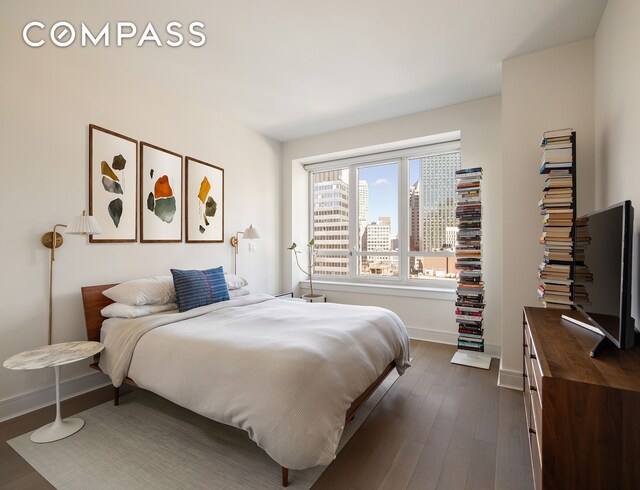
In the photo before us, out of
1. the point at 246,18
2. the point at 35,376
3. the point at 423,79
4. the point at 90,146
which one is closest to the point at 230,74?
the point at 246,18

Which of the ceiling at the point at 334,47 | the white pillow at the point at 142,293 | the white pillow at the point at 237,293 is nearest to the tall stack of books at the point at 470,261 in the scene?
the ceiling at the point at 334,47

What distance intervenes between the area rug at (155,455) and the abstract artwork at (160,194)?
1.63 m

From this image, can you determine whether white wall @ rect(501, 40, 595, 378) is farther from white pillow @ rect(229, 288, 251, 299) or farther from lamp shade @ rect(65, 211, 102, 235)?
lamp shade @ rect(65, 211, 102, 235)

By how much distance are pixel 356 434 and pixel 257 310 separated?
4.11 ft

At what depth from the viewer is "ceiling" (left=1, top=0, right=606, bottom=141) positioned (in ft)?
6.86

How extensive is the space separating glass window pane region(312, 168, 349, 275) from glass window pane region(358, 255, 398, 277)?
0.27 metres

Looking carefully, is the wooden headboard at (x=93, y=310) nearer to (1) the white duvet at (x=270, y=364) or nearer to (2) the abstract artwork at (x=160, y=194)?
(1) the white duvet at (x=270, y=364)

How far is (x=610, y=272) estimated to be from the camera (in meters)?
1.33

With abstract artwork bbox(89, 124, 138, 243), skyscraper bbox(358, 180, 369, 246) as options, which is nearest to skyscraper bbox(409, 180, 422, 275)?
skyscraper bbox(358, 180, 369, 246)

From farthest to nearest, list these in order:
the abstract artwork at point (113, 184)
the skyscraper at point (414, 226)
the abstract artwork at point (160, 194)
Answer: the skyscraper at point (414, 226) → the abstract artwork at point (160, 194) → the abstract artwork at point (113, 184)

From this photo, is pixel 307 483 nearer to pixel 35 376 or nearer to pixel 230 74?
pixel 35 376

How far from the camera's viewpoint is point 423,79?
302 cm

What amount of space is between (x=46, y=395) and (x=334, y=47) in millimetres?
3526

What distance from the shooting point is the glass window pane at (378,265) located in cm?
439
